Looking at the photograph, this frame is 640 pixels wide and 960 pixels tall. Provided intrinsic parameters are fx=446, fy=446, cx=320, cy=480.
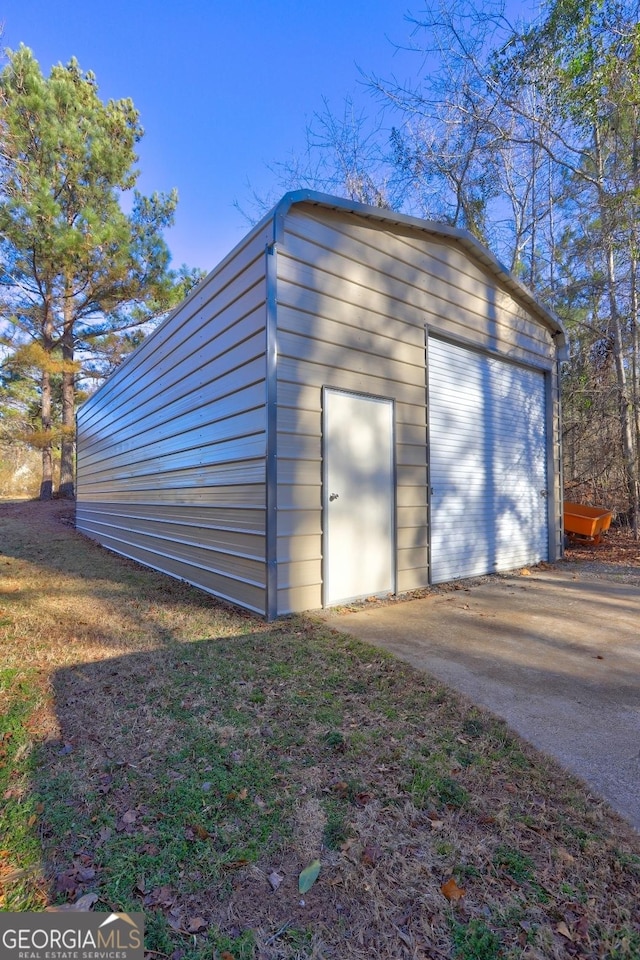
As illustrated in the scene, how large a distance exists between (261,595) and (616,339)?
8.83m

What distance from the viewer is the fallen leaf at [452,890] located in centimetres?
134

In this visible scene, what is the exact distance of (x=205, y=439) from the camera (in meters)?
5.12

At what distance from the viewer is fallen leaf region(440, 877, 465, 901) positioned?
4.41 feet

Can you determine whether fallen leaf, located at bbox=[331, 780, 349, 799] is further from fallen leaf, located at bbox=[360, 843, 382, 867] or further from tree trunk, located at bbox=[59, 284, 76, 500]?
tree trunk, located at bbox=[59, 284, 76, 500]

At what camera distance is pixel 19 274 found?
44.1 feet

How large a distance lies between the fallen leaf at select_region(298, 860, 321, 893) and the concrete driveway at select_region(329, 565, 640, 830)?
3.88 feet

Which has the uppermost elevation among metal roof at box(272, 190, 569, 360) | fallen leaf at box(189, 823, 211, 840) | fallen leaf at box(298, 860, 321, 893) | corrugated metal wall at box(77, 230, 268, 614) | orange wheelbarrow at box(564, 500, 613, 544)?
metal roof at box(272, 190, 569, 360)

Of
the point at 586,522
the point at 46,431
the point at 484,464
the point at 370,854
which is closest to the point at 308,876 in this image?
the point at 370,854

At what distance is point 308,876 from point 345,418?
11.9 feet

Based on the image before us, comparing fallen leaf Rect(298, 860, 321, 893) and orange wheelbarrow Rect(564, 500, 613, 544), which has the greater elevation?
orange wheelbarrow Rect(564, 500, 613, 544)

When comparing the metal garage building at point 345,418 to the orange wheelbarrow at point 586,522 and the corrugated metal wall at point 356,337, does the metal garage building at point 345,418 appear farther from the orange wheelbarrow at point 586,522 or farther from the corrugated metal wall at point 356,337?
the orange wheelbarrow at point 586,522

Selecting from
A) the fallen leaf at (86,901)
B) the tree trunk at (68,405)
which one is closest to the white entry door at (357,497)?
the fallen leaf at (86,901)

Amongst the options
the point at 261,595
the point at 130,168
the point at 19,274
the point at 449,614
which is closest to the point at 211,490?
the point at 261,595

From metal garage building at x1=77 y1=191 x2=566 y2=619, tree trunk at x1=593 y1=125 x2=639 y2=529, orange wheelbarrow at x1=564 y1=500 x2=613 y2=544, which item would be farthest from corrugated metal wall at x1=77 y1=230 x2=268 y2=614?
tree trunk at x1=593 y1=125 x2=639 y2=529
